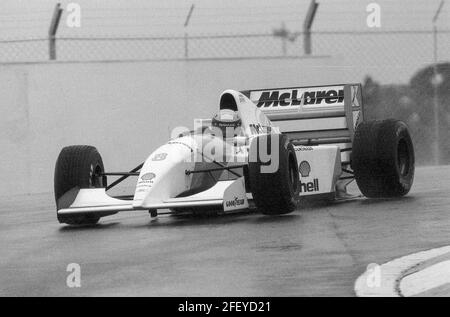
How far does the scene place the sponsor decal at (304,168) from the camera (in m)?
12.3

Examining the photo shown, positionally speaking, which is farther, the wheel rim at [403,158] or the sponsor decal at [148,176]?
the wheel rim at [403,158]

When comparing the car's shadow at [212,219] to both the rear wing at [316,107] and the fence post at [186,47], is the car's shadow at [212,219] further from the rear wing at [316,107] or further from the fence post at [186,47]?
the fence post at [186,47]

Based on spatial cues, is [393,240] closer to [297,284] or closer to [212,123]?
[297,284]

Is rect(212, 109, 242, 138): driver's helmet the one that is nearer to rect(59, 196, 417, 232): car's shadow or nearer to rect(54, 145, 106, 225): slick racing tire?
rect(59, 196, 417, 232): car's shadow

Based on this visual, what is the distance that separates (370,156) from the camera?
41.8ft

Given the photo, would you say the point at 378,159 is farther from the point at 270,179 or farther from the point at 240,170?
the point at 270,179

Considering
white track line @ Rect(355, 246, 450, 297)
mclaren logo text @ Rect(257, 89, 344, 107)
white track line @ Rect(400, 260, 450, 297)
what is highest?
mclaren logo text @ Rect(257, 89, 344, 107)

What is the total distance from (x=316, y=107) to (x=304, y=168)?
2594 mm

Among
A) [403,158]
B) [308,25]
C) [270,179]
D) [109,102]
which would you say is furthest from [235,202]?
[308,25]

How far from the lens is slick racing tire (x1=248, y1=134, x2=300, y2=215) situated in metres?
10.9

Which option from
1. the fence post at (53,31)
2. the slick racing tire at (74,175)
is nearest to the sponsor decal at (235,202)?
the slick racing tire at (74,175)

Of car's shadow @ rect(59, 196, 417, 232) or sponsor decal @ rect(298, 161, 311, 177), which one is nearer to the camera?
car's shadow @ rect(59, 196, 417, 232)

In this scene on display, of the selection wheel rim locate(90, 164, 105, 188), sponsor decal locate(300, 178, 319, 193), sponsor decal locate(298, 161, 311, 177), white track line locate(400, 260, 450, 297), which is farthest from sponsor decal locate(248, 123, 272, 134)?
white track line locate(400, 260, 450, 297)

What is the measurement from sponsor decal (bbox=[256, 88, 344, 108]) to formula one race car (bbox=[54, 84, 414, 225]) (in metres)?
0.40
